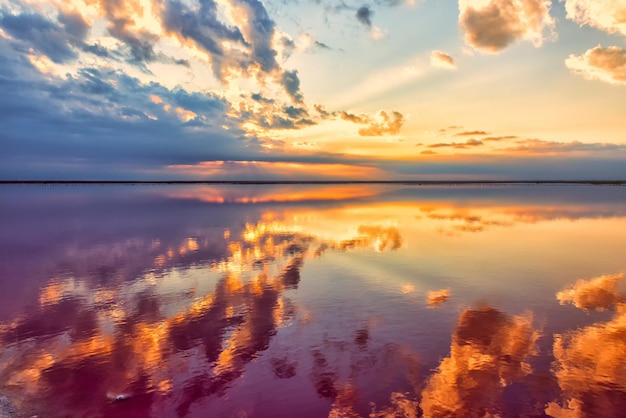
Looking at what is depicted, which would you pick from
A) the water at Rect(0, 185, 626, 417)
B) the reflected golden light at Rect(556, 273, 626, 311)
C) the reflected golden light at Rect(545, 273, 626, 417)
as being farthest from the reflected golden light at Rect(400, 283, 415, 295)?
the reflected golden light at Rect(545, 273, 626, 417)

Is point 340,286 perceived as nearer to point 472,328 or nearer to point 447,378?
point 472,328

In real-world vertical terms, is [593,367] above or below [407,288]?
above

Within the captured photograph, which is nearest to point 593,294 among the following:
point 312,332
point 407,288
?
point 407,288

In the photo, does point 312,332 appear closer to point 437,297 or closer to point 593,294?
point 437,297

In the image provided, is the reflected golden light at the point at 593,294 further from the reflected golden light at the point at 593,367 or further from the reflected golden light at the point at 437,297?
the reflected golden light at the point at 437,297

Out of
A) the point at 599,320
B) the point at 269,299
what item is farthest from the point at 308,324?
the point at 599,320

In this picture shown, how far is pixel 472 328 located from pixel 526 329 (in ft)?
4.22

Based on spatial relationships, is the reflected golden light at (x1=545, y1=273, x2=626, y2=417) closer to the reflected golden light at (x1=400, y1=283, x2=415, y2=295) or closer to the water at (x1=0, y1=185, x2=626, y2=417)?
the water at (x1=0, y1=185, x2=626, y2=417)

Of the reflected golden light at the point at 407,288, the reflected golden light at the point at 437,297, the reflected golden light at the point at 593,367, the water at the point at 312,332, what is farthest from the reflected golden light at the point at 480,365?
the reflected golden light at the point at 407,288

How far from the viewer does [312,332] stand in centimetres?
983

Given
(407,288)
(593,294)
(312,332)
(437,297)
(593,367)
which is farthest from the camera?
(407,288)

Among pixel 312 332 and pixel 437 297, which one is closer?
pixel 312 332

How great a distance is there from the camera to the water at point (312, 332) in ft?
22.8

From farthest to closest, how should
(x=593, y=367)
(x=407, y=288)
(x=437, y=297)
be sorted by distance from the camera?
(x=407, y=288), (x=437, y=297), (x=593, y=367)
